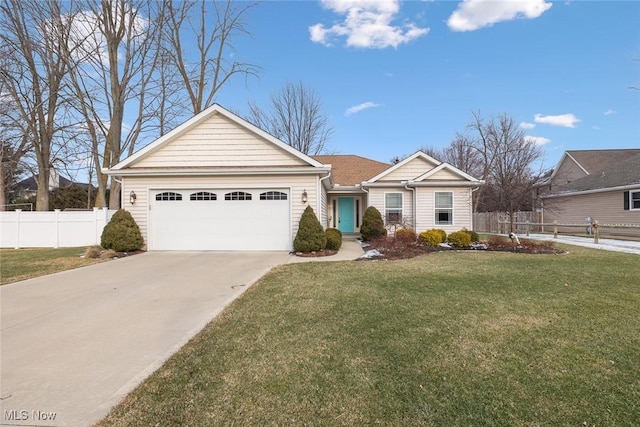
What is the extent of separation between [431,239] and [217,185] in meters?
8.40

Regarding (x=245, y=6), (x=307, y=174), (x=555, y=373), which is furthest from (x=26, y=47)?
(x=555, y=373)

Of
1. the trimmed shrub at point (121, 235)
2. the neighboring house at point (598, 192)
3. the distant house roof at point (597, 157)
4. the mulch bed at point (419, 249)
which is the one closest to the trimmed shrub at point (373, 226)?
the mulch bed at point (419, 249)

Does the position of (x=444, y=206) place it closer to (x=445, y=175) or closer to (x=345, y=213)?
(x=445, y=175)

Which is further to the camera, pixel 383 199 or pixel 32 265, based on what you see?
pixel 383 199

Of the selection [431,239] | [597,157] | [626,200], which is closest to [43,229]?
[431,239]

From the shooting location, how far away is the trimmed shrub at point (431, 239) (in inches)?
510

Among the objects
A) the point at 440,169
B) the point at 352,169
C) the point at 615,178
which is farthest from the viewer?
the point at 352,169

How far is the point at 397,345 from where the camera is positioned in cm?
367

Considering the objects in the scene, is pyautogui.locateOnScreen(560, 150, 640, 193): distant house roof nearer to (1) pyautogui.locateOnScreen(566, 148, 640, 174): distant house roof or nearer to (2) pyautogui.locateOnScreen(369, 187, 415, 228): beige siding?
(1) pyautogui.locateOnScreen(566, 148, 640, 174): distant house roof

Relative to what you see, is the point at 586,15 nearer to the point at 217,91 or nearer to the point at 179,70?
the point at 217,91

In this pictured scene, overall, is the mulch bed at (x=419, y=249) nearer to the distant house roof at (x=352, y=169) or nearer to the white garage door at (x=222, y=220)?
the white garage door at (x=222, y=220)

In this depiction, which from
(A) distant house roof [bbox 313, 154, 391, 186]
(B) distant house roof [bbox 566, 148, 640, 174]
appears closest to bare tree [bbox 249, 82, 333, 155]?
(A) distant house roof [bbox 313, 154, 391, 186]

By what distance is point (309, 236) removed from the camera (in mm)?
11094

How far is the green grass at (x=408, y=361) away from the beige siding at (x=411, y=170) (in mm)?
11098
